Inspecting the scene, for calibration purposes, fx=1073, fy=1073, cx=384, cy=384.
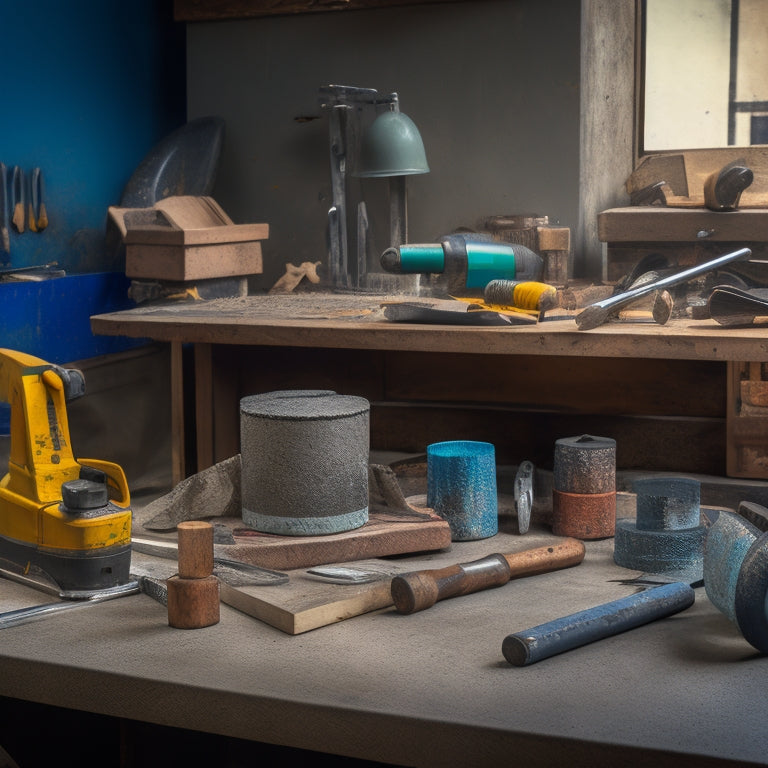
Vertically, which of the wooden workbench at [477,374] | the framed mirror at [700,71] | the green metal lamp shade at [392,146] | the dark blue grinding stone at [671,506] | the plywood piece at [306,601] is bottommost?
the plywood piece at [306,601]

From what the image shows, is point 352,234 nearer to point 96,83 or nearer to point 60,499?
point 96,83

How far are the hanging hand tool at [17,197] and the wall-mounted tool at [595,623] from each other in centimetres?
218

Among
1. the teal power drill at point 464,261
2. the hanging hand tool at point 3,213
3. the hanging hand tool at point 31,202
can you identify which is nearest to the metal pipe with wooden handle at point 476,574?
the teal power drill at point 464,261

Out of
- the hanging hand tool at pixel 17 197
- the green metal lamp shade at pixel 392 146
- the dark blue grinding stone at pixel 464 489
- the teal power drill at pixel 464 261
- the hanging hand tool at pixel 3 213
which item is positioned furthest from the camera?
the green metal lamp shade at pixel 392 146

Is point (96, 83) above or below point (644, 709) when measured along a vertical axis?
above

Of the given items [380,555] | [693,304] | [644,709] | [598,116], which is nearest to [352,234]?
[598,116]

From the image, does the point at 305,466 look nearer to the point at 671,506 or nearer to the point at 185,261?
the point at 671,506

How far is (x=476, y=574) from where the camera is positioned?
178 centimetres

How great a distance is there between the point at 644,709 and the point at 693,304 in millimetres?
1346

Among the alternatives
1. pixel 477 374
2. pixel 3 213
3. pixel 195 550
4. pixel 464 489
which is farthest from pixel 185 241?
pixel 195 550

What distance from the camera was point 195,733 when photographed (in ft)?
7.10

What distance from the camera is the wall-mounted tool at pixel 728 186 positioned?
2697 millimetres

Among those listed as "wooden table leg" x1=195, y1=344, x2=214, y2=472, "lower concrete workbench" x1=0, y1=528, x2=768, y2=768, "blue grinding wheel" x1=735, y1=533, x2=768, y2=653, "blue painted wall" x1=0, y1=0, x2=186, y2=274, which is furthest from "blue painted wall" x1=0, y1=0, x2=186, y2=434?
"blue grinding wheel" x1=735, y1=533, x2=768, y2=653

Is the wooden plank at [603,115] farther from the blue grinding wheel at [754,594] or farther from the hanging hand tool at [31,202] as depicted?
the blue grinding wheel at [754,594]
